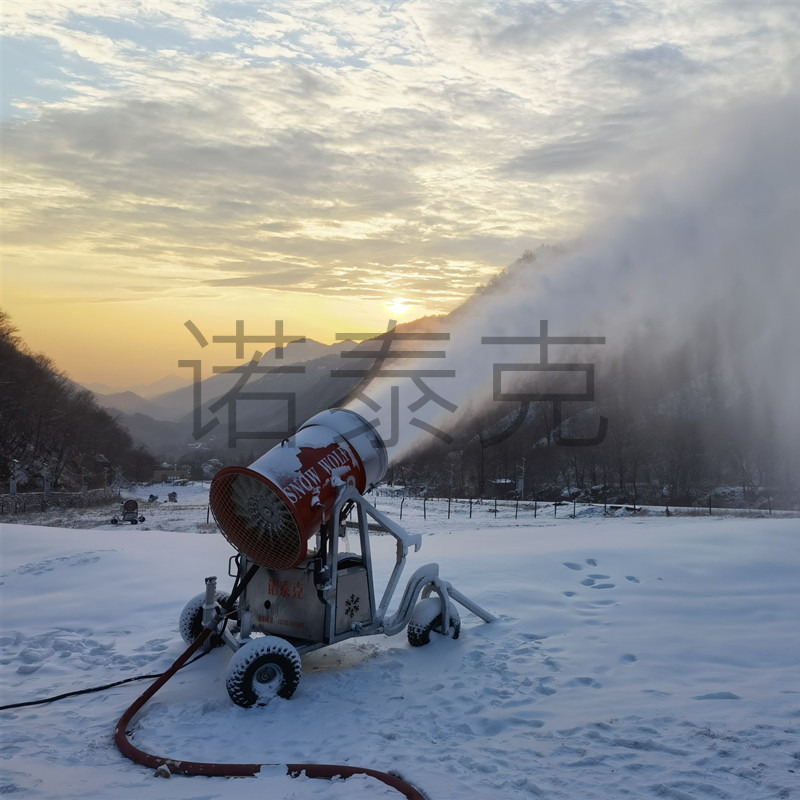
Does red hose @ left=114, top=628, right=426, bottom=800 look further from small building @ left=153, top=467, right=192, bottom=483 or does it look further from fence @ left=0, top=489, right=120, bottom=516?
small building @ left=153, top=467, right=192, bottom=483

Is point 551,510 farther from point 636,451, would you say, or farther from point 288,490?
point 636,451

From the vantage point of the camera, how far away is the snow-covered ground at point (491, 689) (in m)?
5.39

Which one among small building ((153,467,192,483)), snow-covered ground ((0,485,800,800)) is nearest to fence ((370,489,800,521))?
snow-covered ground ((0,485,800,800))

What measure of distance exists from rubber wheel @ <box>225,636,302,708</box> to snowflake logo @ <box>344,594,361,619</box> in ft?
3.21

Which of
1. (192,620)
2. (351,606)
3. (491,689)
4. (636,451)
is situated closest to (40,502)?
(192,620)

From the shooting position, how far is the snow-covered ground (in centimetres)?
539

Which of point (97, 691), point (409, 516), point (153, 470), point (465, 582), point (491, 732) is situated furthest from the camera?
point (153, 470)

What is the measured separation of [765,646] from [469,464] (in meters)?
55.1

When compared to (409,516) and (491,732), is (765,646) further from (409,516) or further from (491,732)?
(409,516)

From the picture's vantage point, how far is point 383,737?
20.5 ft

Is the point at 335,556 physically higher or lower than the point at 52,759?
higher

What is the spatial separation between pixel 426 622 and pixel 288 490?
258cm

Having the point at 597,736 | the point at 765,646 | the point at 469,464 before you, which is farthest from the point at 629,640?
the point at 469,464

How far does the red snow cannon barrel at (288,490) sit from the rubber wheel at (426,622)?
1727 mm
